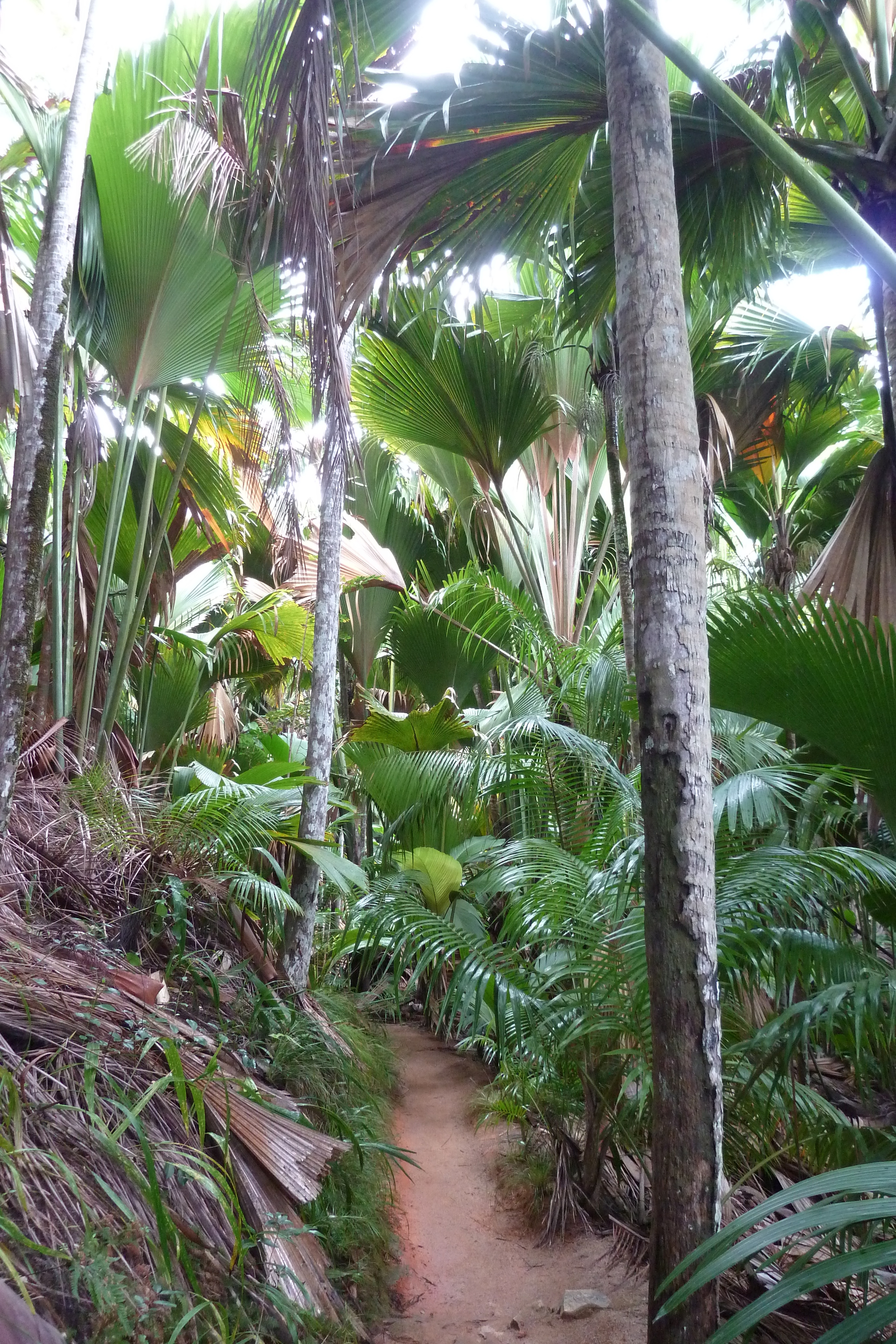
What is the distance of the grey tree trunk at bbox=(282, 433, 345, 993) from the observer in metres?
3.45

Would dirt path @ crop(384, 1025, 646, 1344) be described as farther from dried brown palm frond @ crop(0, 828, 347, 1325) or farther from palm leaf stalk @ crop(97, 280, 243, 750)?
palm leaf stalk @ crop(97, 280, 243, 750)

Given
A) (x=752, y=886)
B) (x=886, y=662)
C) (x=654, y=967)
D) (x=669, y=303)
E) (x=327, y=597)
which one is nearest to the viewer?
(x=654, y=967)

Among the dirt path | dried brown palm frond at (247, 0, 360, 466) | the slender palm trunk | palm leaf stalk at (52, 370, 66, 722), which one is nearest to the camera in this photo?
dried brown palm frond at (247, 0, 360, 466)

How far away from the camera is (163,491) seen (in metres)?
4.48

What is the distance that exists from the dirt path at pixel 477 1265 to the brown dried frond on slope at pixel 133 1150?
0.65 m

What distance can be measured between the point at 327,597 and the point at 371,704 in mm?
1594

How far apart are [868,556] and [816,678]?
39.8 inches

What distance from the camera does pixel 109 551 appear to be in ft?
11.3

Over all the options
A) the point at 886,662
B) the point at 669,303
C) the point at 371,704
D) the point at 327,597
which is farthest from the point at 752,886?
the point at 371,704

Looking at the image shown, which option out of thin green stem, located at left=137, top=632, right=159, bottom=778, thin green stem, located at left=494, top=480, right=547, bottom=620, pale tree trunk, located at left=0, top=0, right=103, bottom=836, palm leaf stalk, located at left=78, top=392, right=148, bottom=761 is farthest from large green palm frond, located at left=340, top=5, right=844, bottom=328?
thin green stem, located at left=137, top=632, right=159, bottom=778

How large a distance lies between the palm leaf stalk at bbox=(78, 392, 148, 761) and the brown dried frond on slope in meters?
0.99

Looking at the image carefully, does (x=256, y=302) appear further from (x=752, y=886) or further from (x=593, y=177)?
(x=752, y=886)

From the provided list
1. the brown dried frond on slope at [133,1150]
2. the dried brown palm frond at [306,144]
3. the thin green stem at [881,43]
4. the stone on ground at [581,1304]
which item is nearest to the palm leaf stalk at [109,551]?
the brown dried frond on slope at [133,1150]

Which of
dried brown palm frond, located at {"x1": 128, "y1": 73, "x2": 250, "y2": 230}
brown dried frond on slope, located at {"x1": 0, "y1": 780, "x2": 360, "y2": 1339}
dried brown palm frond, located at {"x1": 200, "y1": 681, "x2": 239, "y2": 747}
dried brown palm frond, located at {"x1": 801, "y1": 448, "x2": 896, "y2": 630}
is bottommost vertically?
brown dried frond on slope, located at {"x1": 0, "y1": 780, "x2": 360, "y2": 1339}
